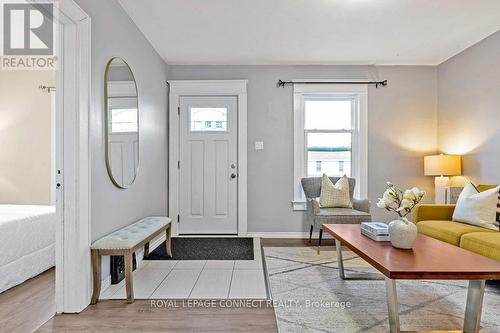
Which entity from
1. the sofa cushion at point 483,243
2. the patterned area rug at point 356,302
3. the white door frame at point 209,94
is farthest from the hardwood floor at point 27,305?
the sofa cushion at point 483,243

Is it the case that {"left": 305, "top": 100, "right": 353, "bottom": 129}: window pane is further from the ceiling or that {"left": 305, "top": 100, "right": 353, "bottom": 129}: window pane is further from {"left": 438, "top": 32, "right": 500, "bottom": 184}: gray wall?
{"left": 438, "top": 32, "right": 500, "bottom": 184}: gray wall

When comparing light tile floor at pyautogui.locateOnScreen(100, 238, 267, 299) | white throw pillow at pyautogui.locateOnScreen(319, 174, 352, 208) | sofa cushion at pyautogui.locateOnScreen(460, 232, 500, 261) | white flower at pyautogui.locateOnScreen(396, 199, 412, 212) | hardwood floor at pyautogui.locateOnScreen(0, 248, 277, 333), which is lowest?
light tile floor at pyautogui.locateOnScreen(100, 238, 267, 299)

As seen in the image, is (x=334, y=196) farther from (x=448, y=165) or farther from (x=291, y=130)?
(x=448, y=165)

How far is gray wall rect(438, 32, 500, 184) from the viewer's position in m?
3.43

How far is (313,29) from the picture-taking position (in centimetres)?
337

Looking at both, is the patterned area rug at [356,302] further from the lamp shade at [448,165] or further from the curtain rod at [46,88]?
the curtain rod at [46,88]

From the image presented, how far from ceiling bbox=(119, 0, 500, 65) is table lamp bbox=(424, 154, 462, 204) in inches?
52.3

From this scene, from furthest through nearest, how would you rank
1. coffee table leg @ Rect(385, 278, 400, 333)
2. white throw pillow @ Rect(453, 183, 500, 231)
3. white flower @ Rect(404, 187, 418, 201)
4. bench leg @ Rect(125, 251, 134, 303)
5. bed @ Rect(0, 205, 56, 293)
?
white throw pillow @ Rect(453, 183, 500, 231), bed @ Rect(0, 205, 56, 293), bench leg @ Rect(125, 251, 134, 303), white flower @ Rect(404, 187, 418, 201), coffee table leg @ Rect(385, 278, 400, 333)

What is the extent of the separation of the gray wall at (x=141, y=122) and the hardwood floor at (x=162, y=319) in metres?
0.52

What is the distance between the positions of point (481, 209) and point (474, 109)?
1.49 m

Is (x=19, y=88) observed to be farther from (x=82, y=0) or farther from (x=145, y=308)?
(x=145, y=308)

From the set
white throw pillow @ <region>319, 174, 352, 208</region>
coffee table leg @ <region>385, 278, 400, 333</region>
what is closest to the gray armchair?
white throw pillow @ <region>319, 174, 352, 208</region>

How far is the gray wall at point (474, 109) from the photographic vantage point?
11.2 ft

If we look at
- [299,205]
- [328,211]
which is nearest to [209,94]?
[299,205]
